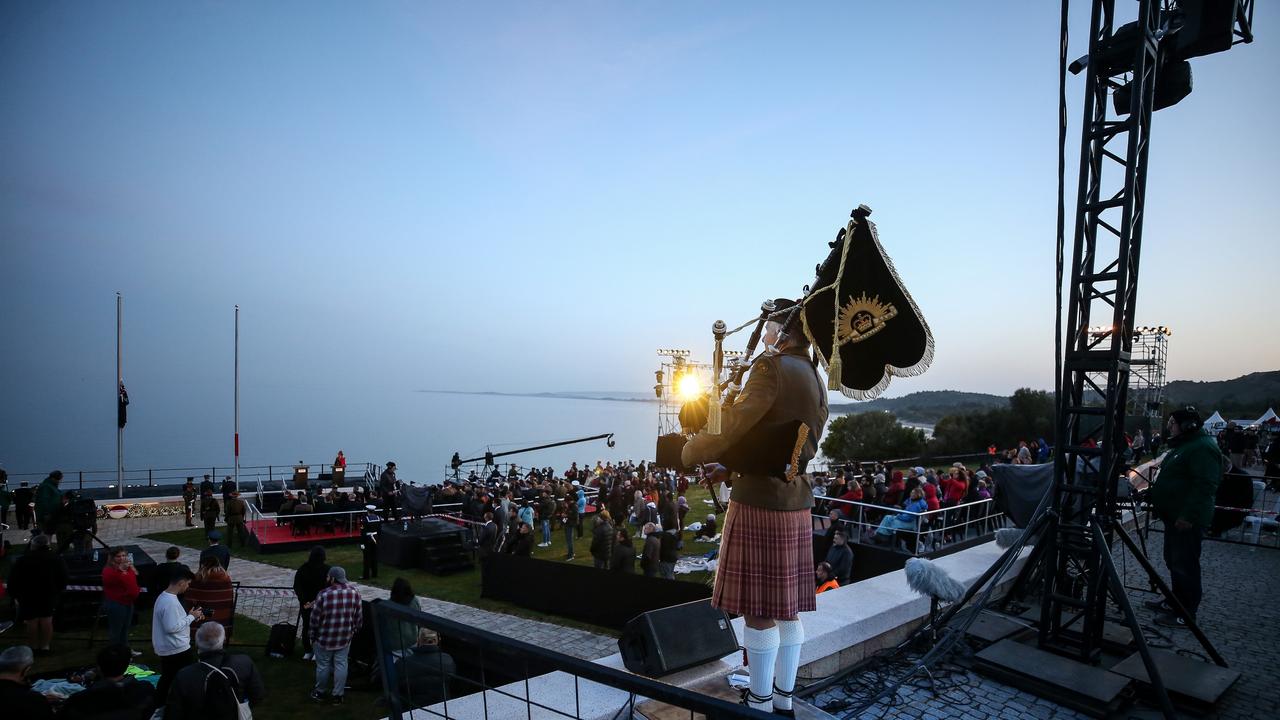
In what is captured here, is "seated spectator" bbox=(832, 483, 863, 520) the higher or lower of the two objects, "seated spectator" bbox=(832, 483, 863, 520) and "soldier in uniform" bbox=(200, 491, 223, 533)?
the higher

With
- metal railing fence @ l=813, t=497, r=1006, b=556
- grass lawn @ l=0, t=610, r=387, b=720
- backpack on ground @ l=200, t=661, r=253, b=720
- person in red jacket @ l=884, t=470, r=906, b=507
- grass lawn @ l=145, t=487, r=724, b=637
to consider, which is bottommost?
grass lawn @ l=145, t=487, r=724, b=637

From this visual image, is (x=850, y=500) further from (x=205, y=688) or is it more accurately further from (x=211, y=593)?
(x=205, y=688)

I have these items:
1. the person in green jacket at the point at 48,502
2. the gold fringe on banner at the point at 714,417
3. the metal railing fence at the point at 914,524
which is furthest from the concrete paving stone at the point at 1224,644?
the person in green jacket at the point at 48,502

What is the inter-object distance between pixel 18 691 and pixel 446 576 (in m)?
10.4

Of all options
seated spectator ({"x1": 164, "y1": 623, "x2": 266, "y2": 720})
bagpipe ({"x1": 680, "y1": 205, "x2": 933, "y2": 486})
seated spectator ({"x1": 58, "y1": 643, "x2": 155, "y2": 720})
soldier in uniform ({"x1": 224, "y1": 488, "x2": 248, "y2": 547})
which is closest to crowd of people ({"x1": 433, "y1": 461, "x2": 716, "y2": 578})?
soldier in uniform ({"x1": 224, "y1": 488, "x2": 248, "y2": 547})

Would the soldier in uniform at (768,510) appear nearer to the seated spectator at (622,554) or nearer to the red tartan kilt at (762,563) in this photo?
the red tartan kilt at (762,563)

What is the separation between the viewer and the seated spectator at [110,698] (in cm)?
449

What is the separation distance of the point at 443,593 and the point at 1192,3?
45.4ft

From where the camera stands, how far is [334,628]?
6.87 metres

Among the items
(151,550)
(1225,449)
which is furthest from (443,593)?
(1225,449)

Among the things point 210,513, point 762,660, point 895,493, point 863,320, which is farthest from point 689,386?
point 210,513

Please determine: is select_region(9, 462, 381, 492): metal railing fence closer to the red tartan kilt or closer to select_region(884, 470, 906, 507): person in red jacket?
select_region(884, 470, 906, 507): person in red jacket

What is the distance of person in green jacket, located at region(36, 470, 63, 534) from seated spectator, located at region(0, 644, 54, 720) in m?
12.3

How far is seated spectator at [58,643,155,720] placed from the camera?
14.7 ft
